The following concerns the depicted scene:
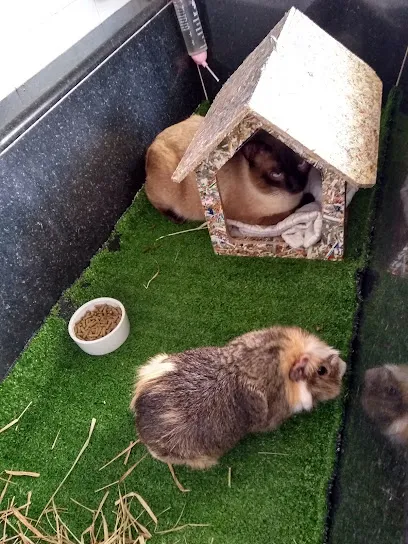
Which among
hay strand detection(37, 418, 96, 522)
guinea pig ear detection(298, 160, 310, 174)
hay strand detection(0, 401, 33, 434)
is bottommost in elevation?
hay strand detection(37, 418, 96, 522)

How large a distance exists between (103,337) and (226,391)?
0.66m

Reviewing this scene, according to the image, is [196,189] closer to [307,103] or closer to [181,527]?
[307,103]

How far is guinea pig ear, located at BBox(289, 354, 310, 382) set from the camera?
162cm

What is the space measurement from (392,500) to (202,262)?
5.02ft

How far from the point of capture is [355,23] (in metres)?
2.65

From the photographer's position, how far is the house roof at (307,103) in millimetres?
1764

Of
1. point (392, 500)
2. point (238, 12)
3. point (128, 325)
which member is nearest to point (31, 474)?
point (128, 325)

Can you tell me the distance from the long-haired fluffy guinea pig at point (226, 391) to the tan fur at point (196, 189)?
812 mm

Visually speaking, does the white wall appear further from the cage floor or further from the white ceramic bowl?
the cage floor

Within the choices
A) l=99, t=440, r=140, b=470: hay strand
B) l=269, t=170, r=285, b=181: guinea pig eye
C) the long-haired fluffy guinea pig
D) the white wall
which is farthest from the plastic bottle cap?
l=99, t=440, r=140, b=470: hay strand

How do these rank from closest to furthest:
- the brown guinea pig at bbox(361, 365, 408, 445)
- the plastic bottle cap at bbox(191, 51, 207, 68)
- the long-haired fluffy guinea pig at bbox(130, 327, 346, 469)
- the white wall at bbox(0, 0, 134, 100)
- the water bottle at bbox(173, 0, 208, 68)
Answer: the brown guinea pig at bbox(361, 365, 408, 445)
the long-haired fluffy guinea pig at bbox(130, 327, 346, 469)
the white wall at bbox(0, 0, 134, 100)
the water bottle at bbox(173, 0, 208, 68)
the plastic bottle cap at bbox(191, 51, 207, 68)

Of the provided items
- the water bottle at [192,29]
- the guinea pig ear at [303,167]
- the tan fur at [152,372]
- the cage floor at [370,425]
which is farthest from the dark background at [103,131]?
the cage floor at [370,425]

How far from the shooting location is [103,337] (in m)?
2.04

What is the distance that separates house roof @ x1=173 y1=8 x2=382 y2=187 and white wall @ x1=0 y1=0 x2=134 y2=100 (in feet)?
2.81
